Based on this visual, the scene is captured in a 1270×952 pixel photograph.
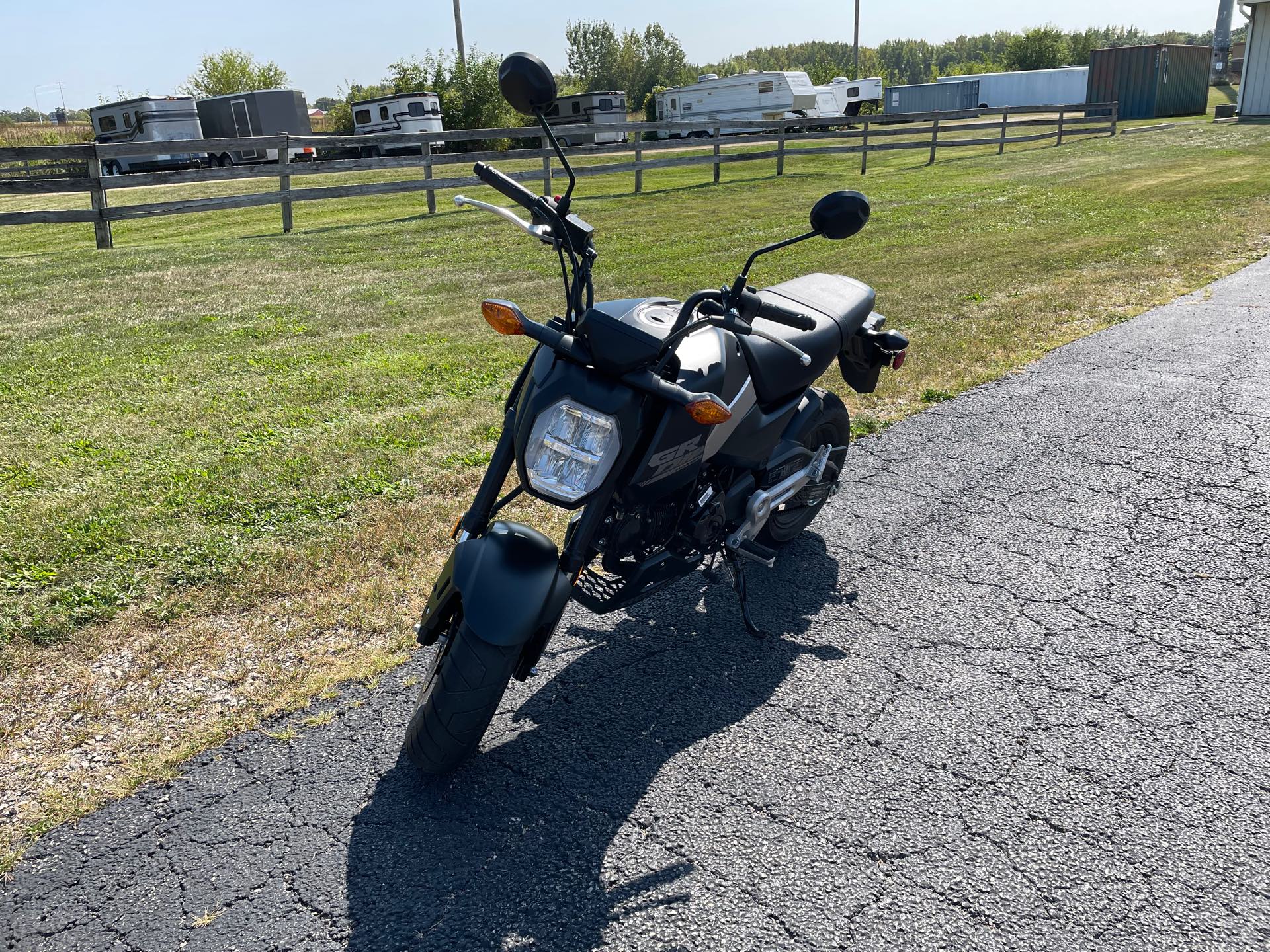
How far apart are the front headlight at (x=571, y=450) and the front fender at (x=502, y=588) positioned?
179mm

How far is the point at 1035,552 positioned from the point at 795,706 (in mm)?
1626

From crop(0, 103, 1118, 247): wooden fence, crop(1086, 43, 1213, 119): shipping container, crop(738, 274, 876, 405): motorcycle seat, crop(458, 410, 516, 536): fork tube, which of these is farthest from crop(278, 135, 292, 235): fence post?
crop(1086, 43, 1213, 119): shipping container

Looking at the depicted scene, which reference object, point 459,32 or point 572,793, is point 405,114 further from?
point 572,793

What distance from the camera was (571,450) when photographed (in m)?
2.83

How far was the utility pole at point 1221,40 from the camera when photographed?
161 feet

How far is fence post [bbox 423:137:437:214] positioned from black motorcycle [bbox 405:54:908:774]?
14561mm

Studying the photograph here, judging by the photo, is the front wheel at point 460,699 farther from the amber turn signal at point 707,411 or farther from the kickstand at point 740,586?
the kickstand at point 740,586

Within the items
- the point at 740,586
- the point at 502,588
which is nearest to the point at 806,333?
the point at 740,586

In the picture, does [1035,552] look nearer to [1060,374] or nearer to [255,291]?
[1060,374]

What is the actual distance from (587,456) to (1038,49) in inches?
2969

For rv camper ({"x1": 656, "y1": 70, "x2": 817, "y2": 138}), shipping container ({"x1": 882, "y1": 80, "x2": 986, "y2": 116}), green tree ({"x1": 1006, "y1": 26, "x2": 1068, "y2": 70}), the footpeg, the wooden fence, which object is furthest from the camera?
green tree ({"x1": 1006, "y1": 26, "x2": 1068, "y2": 70})

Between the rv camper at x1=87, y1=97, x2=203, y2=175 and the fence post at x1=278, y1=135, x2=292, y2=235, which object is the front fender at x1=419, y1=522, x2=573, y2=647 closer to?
the fence post at x1=278, y1=135, x2=292, y2=235

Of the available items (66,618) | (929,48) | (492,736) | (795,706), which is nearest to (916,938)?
(795,706)

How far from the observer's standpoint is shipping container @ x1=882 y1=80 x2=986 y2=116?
50062 millimetres
